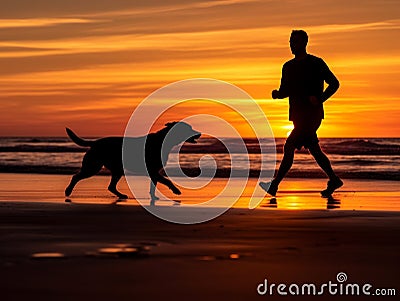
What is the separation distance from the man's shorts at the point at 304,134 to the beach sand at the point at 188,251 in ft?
3.38

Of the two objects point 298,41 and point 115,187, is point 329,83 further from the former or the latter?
point 115,187

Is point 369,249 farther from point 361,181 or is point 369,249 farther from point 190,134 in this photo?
point 361,181

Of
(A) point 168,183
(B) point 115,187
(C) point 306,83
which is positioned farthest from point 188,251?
(B) point 115,187

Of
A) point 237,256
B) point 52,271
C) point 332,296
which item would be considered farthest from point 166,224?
point 332,296

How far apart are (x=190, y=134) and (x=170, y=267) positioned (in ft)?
28.4

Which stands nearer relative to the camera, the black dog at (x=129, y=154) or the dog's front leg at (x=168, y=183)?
the dog's front leg at (x=168, y=183)

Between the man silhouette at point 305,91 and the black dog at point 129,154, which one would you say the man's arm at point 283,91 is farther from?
the black dog at point 129,154

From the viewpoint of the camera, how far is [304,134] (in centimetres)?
1215

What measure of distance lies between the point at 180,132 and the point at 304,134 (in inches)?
108

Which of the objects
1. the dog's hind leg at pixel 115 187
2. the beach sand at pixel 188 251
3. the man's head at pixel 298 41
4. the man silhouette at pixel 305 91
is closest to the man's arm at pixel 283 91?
the man silhouette at pixel 305 91

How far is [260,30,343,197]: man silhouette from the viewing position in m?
12.1

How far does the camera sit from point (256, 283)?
548 cm

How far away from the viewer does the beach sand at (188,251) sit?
5340mm

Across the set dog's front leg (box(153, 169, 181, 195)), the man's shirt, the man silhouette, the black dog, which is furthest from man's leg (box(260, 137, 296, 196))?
the black dog
